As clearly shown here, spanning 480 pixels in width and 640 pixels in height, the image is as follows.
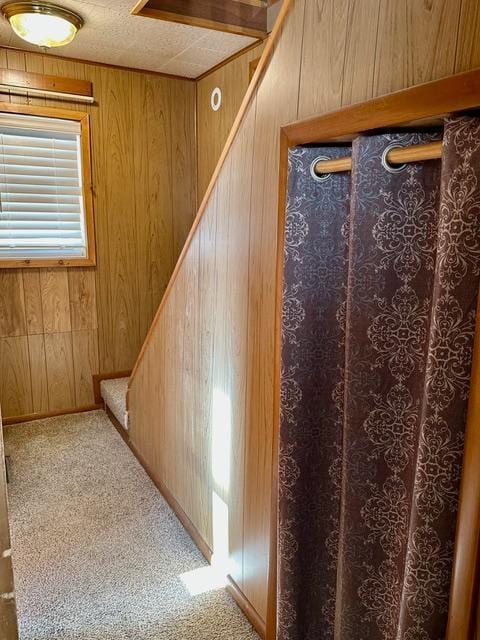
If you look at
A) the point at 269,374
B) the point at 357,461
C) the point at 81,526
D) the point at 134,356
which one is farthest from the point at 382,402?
the point at 134,356

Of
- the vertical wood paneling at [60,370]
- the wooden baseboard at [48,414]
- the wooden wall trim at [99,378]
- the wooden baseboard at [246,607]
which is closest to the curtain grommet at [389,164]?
the wooden baseboard at [246,607]

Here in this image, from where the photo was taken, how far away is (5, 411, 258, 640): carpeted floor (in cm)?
170

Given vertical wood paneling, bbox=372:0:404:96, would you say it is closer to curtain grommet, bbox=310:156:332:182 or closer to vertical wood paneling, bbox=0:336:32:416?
curtain grommet, bbox=310:156:332:182

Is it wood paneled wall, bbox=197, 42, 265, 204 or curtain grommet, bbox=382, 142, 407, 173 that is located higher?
wood paneled wall, bbox=197, 42, 265, 204

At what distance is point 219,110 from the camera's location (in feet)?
10.9

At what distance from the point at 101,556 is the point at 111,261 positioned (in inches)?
82.4

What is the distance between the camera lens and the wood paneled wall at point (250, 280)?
3.04 feet

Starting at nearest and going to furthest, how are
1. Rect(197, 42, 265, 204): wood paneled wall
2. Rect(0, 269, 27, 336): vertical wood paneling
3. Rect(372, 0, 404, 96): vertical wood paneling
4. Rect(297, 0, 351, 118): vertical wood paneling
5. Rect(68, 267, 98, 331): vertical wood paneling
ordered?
1. Rect(372, 0, 404, 96): vertical wood paneling
2. Rect(297, 0, 351, 118): vertical wood paneling
3. Rect(197, 42, 265, 204): wood paneled wall
4. Rect(0, 269, 27, 336): vertical wood paneling
5. Rect(68, 267, 98, 331): vertical wood paneling

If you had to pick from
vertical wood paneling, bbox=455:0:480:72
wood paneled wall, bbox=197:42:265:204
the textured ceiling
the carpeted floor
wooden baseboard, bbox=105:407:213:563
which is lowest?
the carpeted floor

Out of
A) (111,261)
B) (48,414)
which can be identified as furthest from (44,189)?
(48,414)

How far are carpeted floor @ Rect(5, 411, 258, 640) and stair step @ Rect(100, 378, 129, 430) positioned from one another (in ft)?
0.68

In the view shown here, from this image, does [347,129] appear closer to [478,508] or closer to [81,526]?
[478,508]

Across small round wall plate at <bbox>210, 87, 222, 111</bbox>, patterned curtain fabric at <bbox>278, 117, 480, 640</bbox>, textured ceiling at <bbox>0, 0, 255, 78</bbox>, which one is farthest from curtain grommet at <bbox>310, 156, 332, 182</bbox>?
small round wall plate at <bbox>210, 87, 222, 111</bbox>

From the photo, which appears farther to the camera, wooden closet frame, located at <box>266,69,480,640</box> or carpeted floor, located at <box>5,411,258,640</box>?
carpeted floor, located at <box>5,411,258,640</box>
